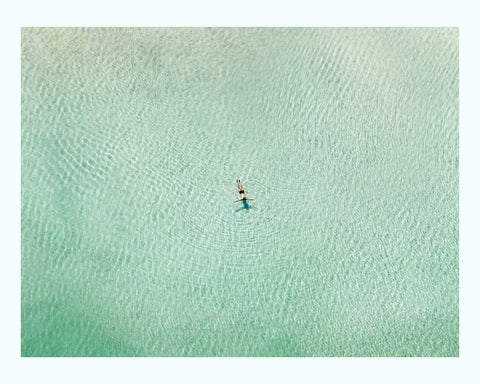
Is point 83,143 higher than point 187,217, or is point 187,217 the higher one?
point 83,143

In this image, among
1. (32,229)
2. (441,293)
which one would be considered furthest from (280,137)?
(32,229)

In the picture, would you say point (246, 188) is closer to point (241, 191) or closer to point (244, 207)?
point (241, 191)

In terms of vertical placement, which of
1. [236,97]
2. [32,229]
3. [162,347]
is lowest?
[162,347]

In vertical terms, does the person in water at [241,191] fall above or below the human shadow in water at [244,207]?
above

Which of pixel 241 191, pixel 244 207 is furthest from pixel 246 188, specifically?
pixel 244 207

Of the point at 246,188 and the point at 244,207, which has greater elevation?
the point at 246,188

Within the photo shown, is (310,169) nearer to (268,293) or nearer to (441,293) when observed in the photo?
(268,293)
